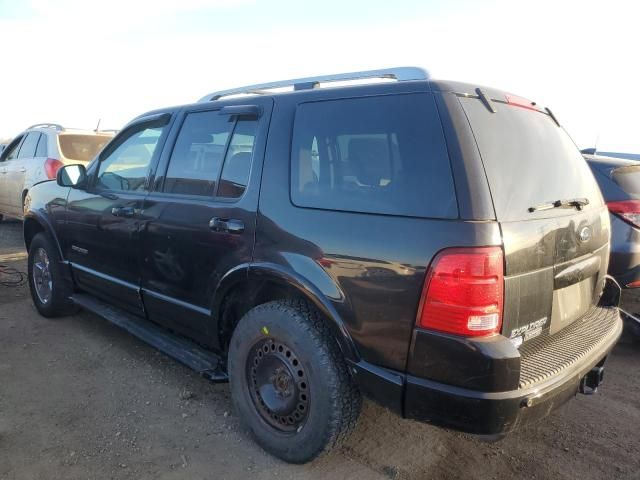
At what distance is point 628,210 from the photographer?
4.08m

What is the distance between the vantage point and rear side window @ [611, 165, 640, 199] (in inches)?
166

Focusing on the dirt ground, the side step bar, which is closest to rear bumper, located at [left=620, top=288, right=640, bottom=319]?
the dirt ground

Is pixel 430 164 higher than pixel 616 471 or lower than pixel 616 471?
higher

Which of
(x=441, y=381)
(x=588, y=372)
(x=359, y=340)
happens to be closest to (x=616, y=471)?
(x=588, y=372)

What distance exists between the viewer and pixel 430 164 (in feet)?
6.82

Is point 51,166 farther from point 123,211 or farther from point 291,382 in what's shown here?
point 291,382

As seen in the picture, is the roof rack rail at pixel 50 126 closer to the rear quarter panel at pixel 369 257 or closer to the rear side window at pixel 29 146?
the rear side window at pixel 29 146

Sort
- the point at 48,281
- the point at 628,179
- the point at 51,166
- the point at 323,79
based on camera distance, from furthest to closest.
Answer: the point at 51,166, the point at 48,281, the point at 628,179, the point at 323,79

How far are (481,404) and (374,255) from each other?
73 centimetres

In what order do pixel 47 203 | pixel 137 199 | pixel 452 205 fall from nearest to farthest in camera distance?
pixel 452 205, pixel 137 199, pixel 47 203

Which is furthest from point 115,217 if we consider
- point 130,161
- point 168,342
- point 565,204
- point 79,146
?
point 79,146

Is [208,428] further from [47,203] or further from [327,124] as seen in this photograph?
[47,203]

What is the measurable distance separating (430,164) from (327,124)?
67 centimetres

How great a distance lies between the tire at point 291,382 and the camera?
2.36m
